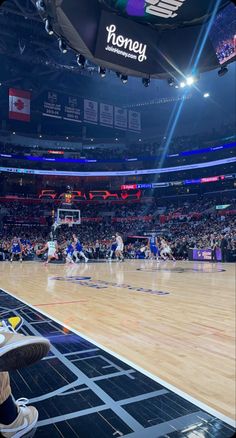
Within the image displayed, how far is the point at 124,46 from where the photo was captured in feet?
20.5

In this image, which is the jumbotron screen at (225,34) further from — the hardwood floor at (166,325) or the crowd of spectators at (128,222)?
the crowd of spectators at (128,222)

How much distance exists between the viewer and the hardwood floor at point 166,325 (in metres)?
2.52

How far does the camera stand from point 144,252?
77.4 feet

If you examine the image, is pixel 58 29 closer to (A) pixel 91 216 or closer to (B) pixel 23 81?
(B) pixel 23 81

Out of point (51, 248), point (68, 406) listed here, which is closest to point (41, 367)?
point (68, 406)

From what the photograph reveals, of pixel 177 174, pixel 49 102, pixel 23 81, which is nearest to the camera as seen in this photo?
pixel 49 102

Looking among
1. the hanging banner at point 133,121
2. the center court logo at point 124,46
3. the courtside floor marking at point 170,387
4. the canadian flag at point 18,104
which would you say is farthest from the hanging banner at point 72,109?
the courtside floor marking at point 170,387

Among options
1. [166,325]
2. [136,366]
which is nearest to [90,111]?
[166,325]

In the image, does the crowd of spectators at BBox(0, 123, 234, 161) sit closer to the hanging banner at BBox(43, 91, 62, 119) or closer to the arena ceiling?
the hanging banner at BBox(43, 91, 62, 119)

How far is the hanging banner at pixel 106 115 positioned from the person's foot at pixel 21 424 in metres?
32.7

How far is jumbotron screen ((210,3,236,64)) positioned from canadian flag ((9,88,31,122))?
25706mm

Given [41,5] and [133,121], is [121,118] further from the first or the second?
[41,5]

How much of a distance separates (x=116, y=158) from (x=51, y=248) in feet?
100

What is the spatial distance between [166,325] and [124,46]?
212 inches
